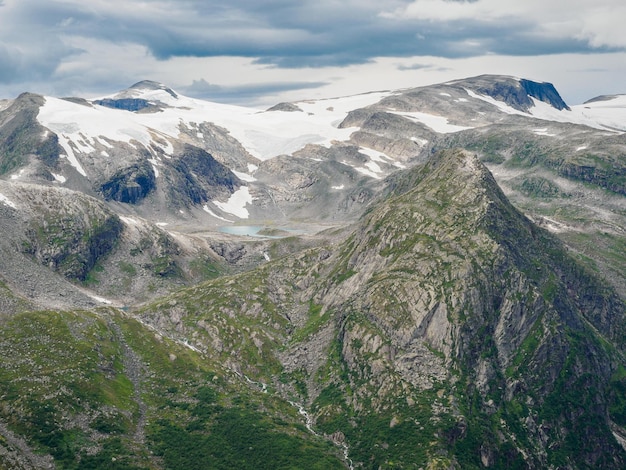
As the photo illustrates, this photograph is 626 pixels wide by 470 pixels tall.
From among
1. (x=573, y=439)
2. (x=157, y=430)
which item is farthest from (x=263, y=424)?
(x=573, y=439)

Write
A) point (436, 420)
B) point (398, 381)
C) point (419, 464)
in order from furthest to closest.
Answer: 1. point (398, 381)
2. point (436, 420)
3. point (419, 464)

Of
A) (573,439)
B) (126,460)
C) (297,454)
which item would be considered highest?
(126,460)

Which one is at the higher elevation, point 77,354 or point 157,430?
point 77,354

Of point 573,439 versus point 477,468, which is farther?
point 573,439

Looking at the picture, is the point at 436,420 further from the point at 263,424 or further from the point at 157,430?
the point at 157,430

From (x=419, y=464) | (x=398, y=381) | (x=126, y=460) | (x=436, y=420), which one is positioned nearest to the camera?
(x=126, y=460)

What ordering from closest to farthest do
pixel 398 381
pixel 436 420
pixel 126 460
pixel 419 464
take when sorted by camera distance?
1. pixel 126 460
2. pixel 419 464
3. pixel 436 420
4. pixel 398 381

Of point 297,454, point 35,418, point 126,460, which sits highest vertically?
point 35,418

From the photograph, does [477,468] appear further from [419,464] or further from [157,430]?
[157,430]

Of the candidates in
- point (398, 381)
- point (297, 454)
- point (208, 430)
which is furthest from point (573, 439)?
point (208, 430)
